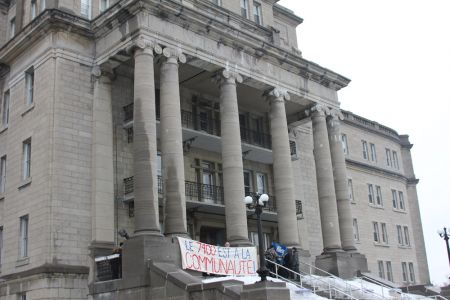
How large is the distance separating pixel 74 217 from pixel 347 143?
29639 mm

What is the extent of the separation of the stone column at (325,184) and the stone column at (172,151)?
34.7 ft

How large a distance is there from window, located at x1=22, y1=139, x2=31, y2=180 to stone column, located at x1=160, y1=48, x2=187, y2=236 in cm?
673

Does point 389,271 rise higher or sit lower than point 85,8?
lower

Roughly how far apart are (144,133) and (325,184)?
12720 mm

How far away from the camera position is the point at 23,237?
1040 inches

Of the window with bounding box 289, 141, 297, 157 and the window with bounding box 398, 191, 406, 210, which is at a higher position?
the window with bounding box 289, 141, 297, 157

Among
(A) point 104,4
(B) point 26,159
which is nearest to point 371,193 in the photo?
(A) point 104,4

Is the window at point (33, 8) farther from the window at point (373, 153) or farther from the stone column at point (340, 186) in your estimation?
the window at point (373, 153)

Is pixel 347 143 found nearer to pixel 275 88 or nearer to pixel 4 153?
pixel 275 88

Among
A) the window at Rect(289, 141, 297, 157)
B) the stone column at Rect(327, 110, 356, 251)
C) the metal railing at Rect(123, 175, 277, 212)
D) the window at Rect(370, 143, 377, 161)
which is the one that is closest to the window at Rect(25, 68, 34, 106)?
the metal railing at Rect(123, 175, 277, 212)

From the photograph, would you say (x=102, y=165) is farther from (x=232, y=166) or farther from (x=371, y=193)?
(x=371, y=193)

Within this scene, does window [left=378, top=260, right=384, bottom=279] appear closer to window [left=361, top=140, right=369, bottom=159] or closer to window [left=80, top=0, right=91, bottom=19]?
window [left=361, top=140, right=369, bottom=159]

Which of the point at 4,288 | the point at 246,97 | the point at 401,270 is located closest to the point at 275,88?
the point at 246,97

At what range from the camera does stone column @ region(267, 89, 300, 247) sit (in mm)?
30188
